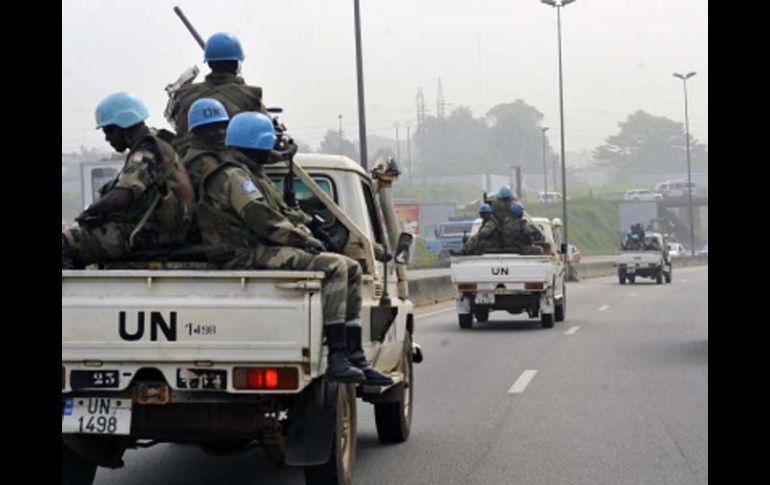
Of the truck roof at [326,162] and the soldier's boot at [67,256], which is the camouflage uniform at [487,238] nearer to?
the truck roof at [326,162]

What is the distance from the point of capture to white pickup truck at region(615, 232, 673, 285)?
4800cm

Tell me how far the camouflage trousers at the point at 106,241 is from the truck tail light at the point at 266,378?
134 centimetres

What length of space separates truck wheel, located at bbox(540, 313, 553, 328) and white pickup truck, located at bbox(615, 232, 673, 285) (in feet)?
82.5

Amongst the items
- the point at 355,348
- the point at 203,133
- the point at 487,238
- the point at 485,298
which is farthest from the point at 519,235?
the point at 355,348

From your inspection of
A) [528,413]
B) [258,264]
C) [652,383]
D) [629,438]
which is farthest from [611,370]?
[258,264]

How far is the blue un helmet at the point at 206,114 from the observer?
784cm

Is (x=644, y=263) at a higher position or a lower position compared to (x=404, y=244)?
lower

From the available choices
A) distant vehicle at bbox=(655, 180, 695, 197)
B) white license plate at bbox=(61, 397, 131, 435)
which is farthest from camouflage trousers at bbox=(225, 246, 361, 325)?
distant vehicle at bbox=(655, 180, 695, 197)

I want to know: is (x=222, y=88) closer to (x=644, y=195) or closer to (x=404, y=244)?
(x=404, y=244)

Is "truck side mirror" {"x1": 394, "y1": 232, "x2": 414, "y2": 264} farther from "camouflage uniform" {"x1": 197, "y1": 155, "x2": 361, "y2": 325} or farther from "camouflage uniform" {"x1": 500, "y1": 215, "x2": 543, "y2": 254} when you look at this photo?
"camouflage uniform" {"x1": 500, "y1": 215, "x2": 543, "y2": 254}

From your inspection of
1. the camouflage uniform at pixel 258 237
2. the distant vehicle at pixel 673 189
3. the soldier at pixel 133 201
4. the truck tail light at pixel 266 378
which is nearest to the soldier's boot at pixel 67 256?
A: the soldier at pixel 133 201

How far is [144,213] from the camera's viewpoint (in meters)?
7.63

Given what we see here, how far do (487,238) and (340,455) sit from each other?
51.1ft
